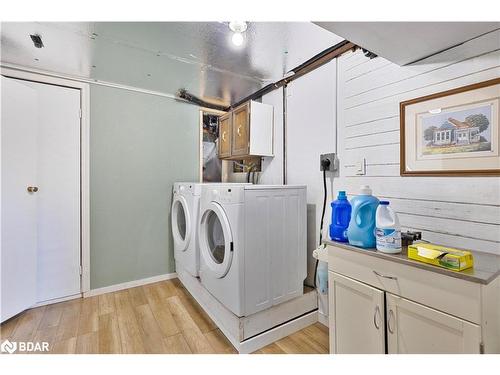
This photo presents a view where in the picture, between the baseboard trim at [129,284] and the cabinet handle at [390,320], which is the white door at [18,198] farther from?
the cabinet handle at [390,320]

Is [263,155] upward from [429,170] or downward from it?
upward

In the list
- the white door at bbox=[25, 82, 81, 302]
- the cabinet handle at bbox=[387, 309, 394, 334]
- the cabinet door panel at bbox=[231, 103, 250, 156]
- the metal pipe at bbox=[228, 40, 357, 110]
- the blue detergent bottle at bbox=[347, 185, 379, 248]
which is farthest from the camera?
the cabinet door panel at bbox=[231, 103, 250, 156]

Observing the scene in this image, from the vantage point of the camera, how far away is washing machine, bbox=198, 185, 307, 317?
1494 mm

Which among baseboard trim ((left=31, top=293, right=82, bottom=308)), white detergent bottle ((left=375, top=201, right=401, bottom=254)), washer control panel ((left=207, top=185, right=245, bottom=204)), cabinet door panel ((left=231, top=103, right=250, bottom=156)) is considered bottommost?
baseboard trim ((left=31, top=293, right=82, bottom=308))

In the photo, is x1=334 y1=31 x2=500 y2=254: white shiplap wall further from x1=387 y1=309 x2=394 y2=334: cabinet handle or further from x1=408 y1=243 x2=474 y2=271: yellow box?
x1=387 y1=309 x2=394 y2=334: cabinet handle

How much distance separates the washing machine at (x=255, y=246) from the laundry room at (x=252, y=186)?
0.01 meters

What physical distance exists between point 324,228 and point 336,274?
1.99ft

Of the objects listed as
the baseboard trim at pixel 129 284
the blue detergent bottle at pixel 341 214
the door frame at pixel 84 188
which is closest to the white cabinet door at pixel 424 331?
the blue detergent bottle at pixel 341 214

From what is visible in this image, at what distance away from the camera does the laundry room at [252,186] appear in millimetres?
1050

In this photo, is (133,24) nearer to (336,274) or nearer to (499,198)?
(336,274)

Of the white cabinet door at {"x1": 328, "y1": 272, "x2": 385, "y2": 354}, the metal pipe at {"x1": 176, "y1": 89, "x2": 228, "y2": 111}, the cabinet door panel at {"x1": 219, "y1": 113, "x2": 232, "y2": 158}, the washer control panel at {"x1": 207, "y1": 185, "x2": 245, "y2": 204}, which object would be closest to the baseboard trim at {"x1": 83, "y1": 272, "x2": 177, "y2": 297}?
the washer control panel at {"x1": 207, "y1": 185, "x2": 245, "y2": 204}
